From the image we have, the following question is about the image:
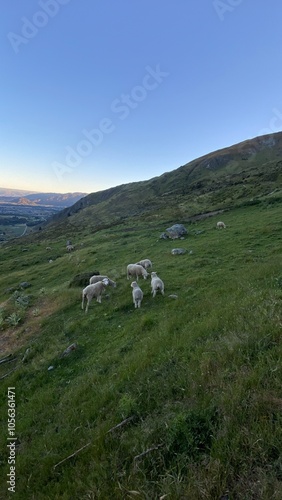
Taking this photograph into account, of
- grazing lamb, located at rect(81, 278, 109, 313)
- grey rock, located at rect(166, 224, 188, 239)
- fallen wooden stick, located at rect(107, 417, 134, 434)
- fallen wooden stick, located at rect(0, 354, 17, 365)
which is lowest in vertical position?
fallen wooden stick, located at rect(0, 354, 17, 365)

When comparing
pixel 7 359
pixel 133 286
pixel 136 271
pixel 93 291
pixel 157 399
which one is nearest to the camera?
pixel 157 399

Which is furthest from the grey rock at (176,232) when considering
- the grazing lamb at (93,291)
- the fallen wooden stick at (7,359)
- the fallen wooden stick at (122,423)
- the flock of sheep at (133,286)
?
the fallen wooden stick at (122,423)

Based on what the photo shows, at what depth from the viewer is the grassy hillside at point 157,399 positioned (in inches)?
170

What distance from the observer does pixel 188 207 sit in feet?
219

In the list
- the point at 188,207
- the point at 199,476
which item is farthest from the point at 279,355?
the point at 188,207

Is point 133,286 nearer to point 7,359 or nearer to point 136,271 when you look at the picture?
point 136,271

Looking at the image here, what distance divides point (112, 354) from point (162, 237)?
93.4ft

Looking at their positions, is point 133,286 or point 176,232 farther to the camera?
point 176,232

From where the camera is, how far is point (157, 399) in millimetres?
6398

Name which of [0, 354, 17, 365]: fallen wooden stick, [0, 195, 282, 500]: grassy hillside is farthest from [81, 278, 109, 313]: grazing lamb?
[0, 354, 17, 365]: fallen wooden stick

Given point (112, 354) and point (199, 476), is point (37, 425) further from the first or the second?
point (199, 476)

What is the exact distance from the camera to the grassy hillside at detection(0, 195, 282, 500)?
431cm

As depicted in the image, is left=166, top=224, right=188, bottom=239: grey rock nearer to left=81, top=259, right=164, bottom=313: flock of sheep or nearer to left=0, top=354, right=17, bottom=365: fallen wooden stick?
left=81, top=259, right=164, bottom=313: flock of sheep

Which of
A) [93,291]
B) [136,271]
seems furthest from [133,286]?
[136,271]
